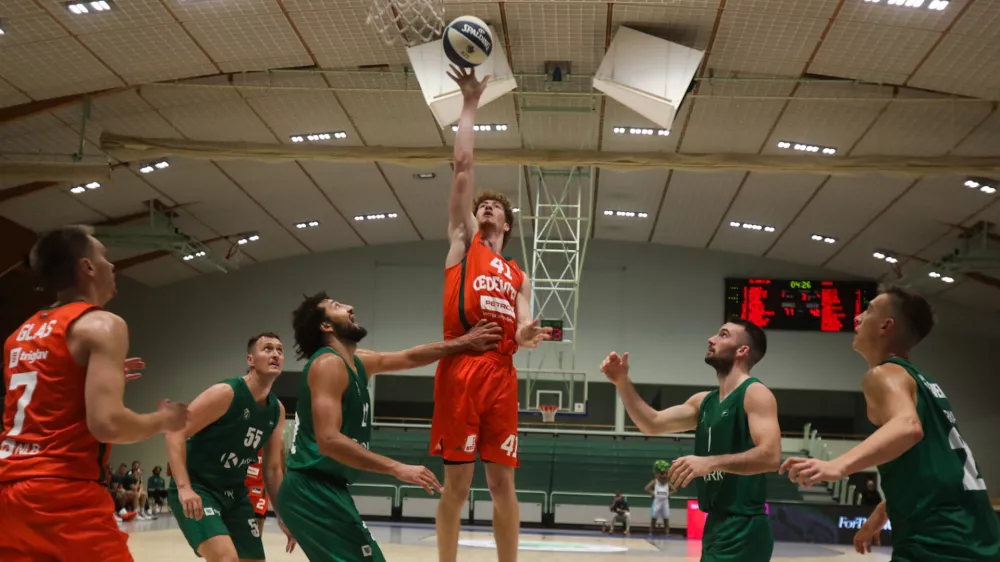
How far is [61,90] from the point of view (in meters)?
15.9

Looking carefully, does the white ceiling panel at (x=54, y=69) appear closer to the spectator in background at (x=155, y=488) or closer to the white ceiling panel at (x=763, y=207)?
the spectator in background at (x=155, y=488)

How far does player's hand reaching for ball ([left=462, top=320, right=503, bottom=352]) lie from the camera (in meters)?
5.70

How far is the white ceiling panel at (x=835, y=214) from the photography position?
69.5 feet

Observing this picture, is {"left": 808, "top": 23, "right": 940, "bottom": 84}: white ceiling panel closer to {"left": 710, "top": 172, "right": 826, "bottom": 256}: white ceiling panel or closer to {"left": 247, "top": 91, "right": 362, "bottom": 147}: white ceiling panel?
{"left": 710, "top": 172, "right": 826, "bottom": 256}: white ceiling panel

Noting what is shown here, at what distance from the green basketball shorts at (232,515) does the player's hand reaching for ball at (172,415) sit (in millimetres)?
2666

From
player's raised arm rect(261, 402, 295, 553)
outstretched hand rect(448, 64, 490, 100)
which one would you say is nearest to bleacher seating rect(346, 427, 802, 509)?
player's raised arm rect(261, 402, 295, 553)

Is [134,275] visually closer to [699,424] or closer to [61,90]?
[61,90]

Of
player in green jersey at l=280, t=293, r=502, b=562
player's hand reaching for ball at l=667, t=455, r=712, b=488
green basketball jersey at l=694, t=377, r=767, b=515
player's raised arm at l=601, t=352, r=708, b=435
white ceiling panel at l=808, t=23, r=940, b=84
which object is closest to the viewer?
player's hand reaching for ball at l=667, t=455, r=712, b=488

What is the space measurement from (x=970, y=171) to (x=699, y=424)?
46.8 ft

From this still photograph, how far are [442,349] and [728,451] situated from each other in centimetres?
172

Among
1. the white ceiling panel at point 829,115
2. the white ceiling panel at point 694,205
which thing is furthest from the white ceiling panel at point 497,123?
the white ceiling panel at point 829,115

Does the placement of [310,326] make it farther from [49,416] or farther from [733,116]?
[733,116]

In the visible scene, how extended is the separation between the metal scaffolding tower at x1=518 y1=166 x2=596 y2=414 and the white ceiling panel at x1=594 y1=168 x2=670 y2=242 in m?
0.48

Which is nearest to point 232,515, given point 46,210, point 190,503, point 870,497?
point 190,503
